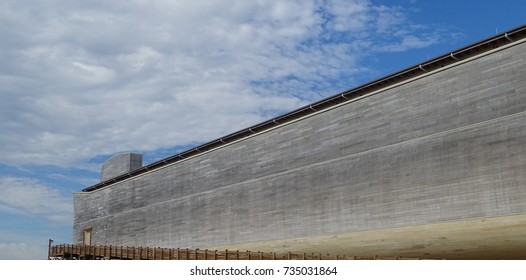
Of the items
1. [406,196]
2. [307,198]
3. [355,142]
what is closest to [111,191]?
[307,198]

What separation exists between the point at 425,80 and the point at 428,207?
27.9ft

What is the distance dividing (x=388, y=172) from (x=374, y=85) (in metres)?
6.63

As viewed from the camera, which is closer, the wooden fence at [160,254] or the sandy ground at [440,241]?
the sandy ground at [440,241]

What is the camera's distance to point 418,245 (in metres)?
38.2

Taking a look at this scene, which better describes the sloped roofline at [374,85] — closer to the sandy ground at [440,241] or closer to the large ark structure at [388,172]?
the large ark structure at [388,172]

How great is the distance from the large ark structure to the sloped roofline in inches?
3.3

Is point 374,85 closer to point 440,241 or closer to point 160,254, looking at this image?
point 440,241

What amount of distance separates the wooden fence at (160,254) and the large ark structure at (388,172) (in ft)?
10.9

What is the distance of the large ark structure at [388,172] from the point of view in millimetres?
34062

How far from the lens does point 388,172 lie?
40125mm

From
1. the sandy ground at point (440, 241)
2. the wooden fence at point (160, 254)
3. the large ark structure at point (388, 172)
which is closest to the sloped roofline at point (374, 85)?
the large ark structure at point (388, 172)

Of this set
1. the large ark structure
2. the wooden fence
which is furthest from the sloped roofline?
the wooden fence
